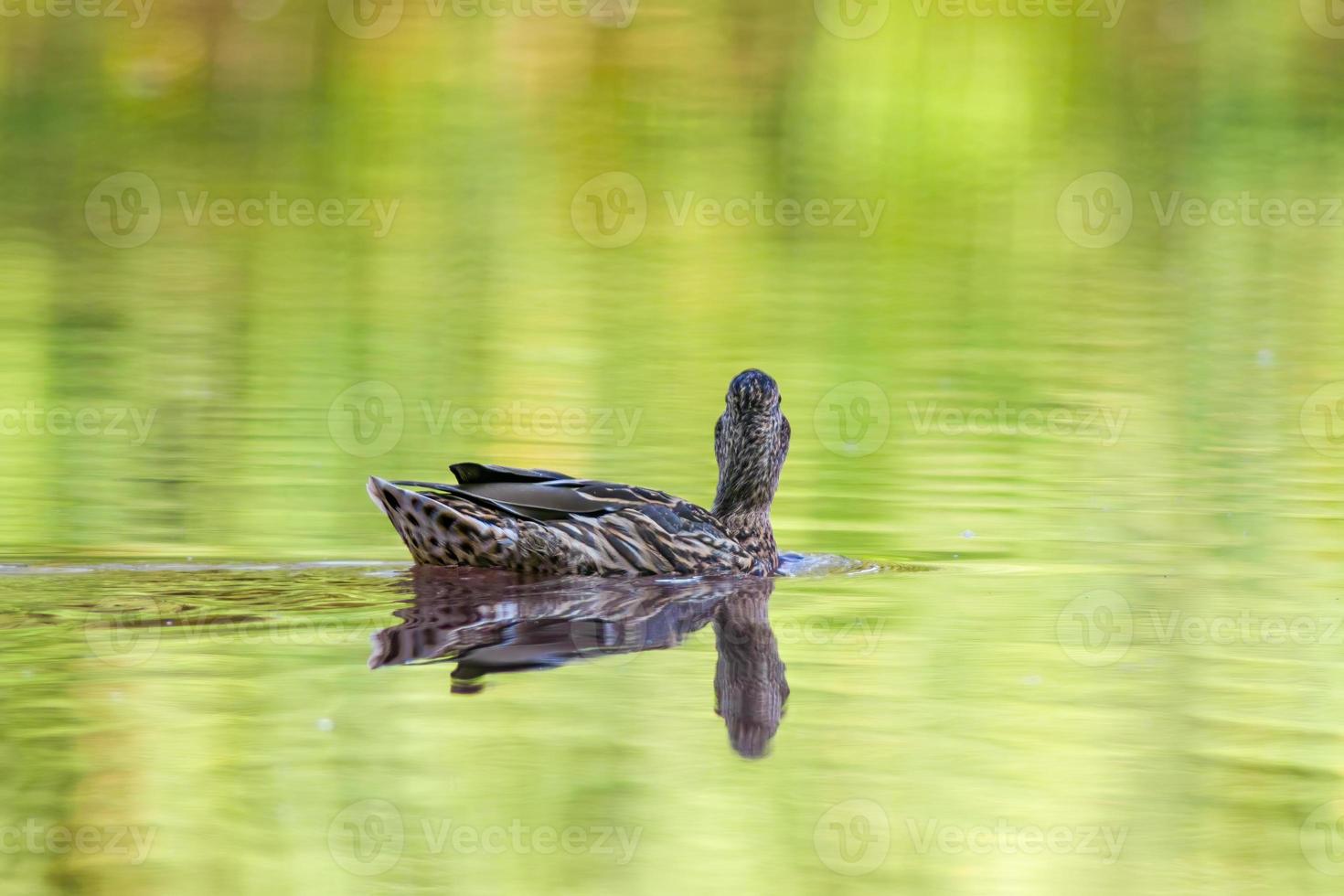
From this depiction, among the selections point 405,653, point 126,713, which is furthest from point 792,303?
point 126,713

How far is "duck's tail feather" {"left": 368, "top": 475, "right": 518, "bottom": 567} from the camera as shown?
8297 mm

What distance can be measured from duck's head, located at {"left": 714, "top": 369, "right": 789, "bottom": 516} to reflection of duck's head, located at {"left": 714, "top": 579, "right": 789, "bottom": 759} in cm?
98

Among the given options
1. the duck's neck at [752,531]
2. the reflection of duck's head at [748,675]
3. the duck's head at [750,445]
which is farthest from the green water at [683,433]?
the duck's head at [750,445]

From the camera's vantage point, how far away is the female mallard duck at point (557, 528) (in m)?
8.37

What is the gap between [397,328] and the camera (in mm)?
14812

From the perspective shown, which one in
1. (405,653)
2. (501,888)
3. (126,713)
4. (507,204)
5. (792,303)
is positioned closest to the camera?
(501,888)

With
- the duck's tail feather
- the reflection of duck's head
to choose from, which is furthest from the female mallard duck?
the reflection of duck's head

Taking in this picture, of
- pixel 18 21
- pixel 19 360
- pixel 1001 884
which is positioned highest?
pixel 18 21

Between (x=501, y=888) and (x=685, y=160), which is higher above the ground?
(x=685, y=160)

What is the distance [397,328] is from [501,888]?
33.7 feet

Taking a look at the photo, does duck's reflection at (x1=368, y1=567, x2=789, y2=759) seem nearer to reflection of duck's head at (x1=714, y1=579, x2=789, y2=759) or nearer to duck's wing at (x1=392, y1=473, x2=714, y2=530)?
reflection of duck's head at (x1=714, y1=579, x2=789, y2=759)

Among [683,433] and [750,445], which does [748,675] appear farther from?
[683,433]

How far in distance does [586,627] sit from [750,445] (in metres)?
2.10

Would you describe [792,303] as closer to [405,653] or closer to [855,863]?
[405,653]
